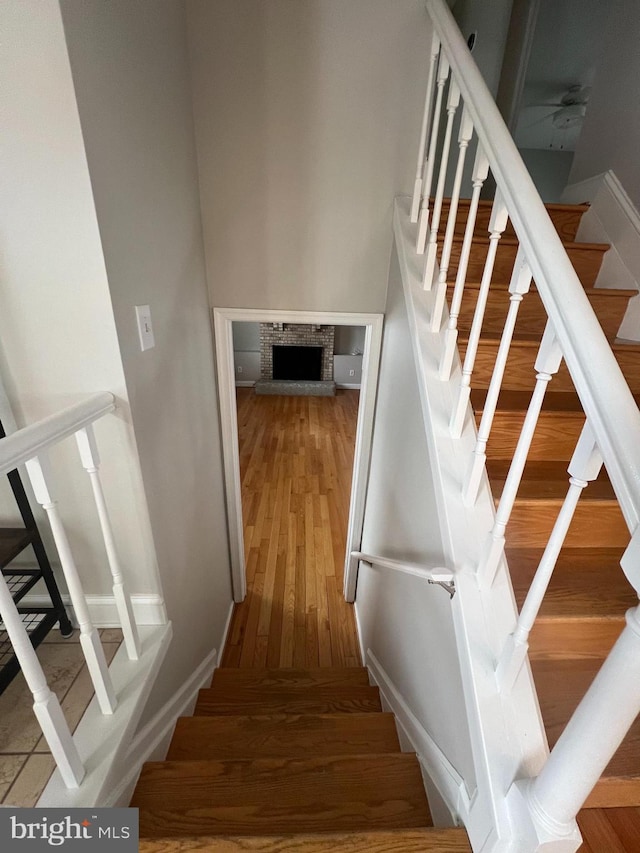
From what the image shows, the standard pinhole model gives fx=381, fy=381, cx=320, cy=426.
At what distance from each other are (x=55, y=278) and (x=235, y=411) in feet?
4.48

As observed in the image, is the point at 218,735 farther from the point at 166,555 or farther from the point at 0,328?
the point at 0,328

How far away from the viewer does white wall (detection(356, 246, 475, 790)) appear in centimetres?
107

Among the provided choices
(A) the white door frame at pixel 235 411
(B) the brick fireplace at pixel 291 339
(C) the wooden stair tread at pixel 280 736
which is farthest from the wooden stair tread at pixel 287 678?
(B) the brick fireplace at pixel 291 339

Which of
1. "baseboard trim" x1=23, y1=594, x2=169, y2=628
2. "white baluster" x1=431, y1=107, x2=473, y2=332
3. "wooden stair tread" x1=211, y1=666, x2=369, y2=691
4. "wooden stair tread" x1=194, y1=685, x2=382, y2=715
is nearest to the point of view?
"white baluster" x1=431, y1=107, x2=473, y2=332

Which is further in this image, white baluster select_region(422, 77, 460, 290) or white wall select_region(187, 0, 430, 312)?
white wall select_region(187, 0, 430, 312)

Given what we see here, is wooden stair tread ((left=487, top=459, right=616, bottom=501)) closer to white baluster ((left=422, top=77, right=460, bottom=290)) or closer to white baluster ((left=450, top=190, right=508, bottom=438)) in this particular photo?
white baluster ((left=450, top=190, right=508, bottom=438))

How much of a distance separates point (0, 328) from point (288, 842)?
1345mm

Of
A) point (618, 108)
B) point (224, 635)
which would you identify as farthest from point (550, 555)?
point (224, 635)

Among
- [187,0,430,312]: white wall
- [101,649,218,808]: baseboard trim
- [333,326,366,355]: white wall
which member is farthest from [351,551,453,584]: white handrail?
[333,326,366,355]: white wall

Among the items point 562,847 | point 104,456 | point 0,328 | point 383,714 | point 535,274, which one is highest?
point 535,274

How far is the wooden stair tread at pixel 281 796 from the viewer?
978mm

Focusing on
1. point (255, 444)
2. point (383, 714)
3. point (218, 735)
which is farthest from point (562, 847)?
point (255, 444)

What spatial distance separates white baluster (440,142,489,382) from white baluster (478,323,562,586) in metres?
0.37

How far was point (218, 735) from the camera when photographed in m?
1.40
